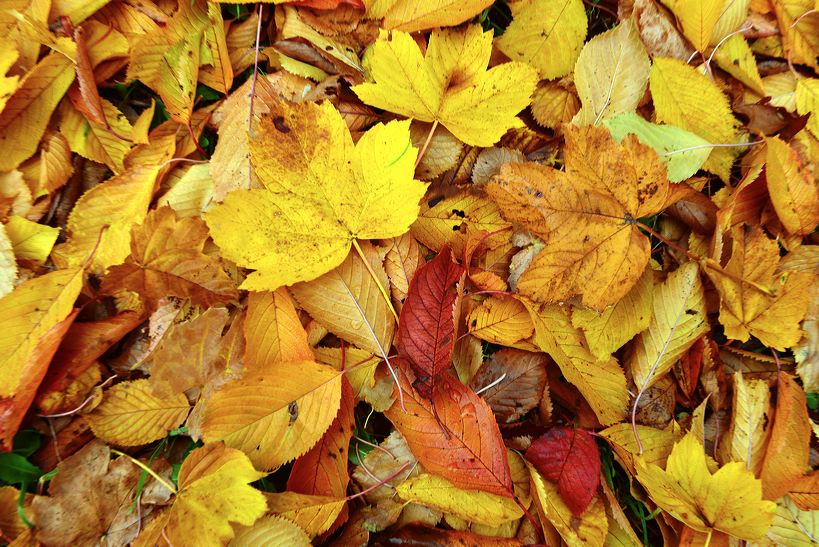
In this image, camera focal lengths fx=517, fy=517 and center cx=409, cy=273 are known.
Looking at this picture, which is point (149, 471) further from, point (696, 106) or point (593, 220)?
point (696, 106)

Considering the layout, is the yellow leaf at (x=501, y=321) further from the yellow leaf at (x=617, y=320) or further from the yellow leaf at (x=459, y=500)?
the yellow leaf at (x=459, y=500)

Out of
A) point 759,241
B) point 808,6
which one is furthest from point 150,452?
point 808,6

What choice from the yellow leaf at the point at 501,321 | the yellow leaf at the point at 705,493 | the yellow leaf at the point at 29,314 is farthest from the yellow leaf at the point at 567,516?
the yellow leaf at the point at 29,314

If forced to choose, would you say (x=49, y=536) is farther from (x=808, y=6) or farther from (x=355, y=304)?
(x=808, y=6)

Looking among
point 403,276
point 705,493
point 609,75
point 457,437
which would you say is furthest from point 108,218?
point 705,493

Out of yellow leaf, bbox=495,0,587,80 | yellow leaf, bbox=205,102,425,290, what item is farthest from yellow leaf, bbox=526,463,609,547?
yellow leaf, bbox=495,0,587,80

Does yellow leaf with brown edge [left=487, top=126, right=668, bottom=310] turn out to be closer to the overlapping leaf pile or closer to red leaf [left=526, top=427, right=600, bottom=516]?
the overlapping leaf pile
